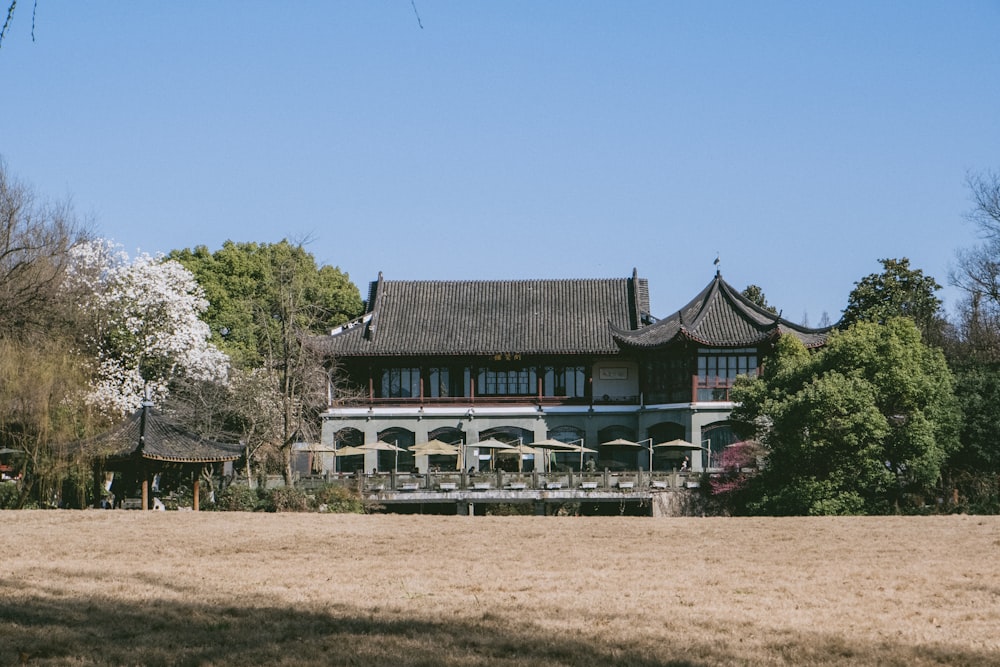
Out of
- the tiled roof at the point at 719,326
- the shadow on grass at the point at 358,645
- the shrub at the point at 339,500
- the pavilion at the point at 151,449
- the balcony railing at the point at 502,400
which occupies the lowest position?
the shadow on grass at the point at 358,645

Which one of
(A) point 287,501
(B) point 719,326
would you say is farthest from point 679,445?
(A) point 287,501

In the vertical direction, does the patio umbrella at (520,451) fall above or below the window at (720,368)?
below

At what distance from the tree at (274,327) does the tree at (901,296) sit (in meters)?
23.3

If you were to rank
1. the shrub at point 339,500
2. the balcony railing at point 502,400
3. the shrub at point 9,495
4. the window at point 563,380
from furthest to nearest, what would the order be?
the window at point 563,380, the balcony railing at point 502,400, the shrub at point 339,500, the shrub at point 9,495

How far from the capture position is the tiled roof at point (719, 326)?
4112 cm

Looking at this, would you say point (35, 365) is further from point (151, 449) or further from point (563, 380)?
point (563, 380)

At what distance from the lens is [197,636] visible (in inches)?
403

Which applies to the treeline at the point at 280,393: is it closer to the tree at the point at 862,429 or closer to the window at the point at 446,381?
the tree at the point at 862,429

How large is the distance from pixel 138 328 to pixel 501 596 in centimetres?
3097

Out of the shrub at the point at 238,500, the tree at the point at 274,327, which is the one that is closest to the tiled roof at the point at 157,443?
the shrub at the point at 238,500

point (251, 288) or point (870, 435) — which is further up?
point (251, 288)

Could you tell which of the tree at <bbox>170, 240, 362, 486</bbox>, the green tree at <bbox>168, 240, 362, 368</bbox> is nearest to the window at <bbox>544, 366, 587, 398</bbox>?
the tree at <bbox>170, 240, 362, 486</bbox>

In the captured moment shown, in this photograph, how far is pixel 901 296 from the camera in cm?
5100

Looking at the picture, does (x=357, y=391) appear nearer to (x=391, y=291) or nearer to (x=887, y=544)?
(x=391, y=291)
